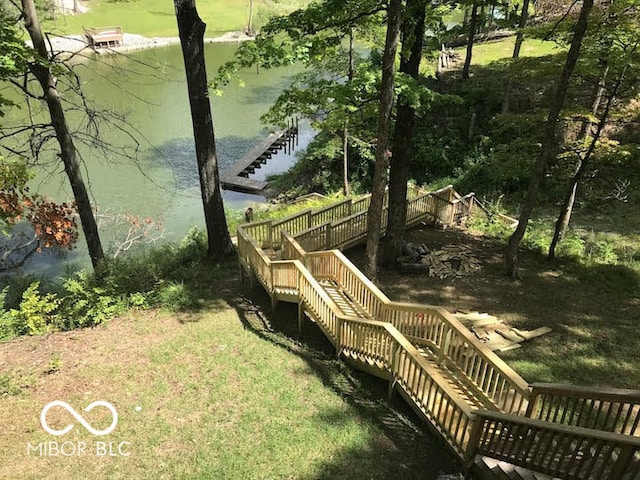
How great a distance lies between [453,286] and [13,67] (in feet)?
30.7

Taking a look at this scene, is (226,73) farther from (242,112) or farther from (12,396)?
(242,112)

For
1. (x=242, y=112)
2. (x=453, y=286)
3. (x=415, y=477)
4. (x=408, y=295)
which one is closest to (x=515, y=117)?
(x=453, y=286)

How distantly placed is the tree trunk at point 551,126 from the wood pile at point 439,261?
987 millimetres

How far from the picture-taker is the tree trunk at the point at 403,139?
28.4 feet

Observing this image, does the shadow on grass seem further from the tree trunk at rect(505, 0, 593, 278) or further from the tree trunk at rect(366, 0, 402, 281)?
the tree trunk at rect(505, 0, 593, 278)

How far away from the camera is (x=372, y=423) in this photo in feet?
21.7

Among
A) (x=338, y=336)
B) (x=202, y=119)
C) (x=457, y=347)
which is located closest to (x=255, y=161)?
(x=202, y=119)

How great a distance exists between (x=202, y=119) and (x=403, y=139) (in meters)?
4.48

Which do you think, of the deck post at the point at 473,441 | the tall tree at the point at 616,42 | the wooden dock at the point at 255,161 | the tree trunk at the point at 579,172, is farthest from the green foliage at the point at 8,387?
the wooden dock at the point at 255,161

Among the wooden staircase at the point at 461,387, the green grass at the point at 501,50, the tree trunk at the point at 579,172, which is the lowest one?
the wooden staircase at the point at 461,387

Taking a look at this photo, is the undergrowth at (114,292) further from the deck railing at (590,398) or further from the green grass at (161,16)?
the green grass at (161,16)

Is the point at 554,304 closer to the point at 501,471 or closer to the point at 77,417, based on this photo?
the point at 501,471

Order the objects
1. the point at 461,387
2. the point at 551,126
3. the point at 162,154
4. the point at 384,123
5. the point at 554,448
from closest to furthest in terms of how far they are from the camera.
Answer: the point at 554,448 < the point at 461,387 < the point at 384,123 < the point at 551,126 < the point at 162,154

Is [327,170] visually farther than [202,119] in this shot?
Yes
